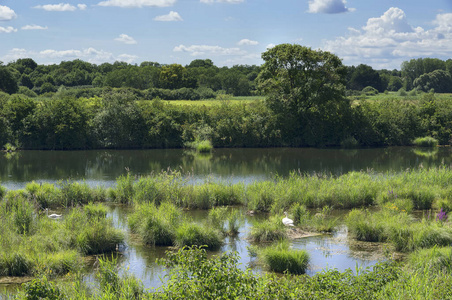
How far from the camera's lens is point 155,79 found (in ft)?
289

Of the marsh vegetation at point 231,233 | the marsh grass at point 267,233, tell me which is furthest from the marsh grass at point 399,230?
the marsh grass at point 267,233


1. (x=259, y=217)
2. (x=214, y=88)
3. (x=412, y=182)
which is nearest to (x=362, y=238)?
(x=259, y=217)

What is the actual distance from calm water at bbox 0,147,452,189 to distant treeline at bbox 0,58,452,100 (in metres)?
28.9

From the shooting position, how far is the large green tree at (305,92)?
1815 inches

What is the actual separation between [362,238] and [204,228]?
16.1 ft

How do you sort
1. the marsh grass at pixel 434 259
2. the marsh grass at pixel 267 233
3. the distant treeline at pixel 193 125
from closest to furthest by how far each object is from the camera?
1. the marsh grass at pixel 434 259
2. the marsh grass at pixel 267 233
3. the distant treeline at pixel 193 125

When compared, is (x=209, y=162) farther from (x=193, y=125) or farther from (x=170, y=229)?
(x=170, y=229)

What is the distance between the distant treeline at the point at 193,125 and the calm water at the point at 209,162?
7.76ft

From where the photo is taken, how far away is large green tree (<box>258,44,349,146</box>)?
151ft

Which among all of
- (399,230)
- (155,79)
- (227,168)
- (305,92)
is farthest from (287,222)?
(155,79)

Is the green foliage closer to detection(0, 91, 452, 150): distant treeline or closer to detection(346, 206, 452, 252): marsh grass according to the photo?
detection(346, 206, 452, 252): marsh grass

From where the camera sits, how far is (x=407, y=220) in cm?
1534

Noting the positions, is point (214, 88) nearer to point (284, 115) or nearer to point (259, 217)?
point (284, 115)

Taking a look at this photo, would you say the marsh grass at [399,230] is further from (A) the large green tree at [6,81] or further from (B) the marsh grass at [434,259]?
(A) the large green tree at [6,81]
